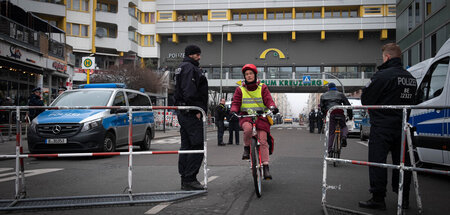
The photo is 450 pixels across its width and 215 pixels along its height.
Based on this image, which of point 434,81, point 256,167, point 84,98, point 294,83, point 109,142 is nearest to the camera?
point 256,167

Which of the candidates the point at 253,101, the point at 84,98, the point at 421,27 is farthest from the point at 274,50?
the point at 253,101

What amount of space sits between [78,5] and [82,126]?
126 feet

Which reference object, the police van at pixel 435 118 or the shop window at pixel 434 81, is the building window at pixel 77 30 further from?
the police van at pixel 435 118

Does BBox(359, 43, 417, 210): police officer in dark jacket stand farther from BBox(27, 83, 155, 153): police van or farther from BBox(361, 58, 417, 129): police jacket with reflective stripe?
BBox(27, 83, 155, 153): police van

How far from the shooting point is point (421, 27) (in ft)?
78.1

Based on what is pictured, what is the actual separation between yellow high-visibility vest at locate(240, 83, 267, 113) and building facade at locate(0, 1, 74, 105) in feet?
49.5

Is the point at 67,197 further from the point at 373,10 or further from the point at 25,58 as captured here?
the point at 373,10

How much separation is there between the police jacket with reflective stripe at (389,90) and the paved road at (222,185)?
3.79 ft

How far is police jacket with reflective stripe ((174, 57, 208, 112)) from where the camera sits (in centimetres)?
578

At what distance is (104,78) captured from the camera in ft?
114

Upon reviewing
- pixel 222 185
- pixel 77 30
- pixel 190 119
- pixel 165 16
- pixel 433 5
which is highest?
pixel 165 16

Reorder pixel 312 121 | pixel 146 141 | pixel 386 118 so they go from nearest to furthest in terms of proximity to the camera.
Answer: pixel 386 118 → pixel 146 141 → pixel 312 121

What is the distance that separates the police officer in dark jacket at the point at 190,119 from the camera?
577 centimetres

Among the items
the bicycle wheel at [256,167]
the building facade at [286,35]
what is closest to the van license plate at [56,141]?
the bicycle wheel at [256,167]
